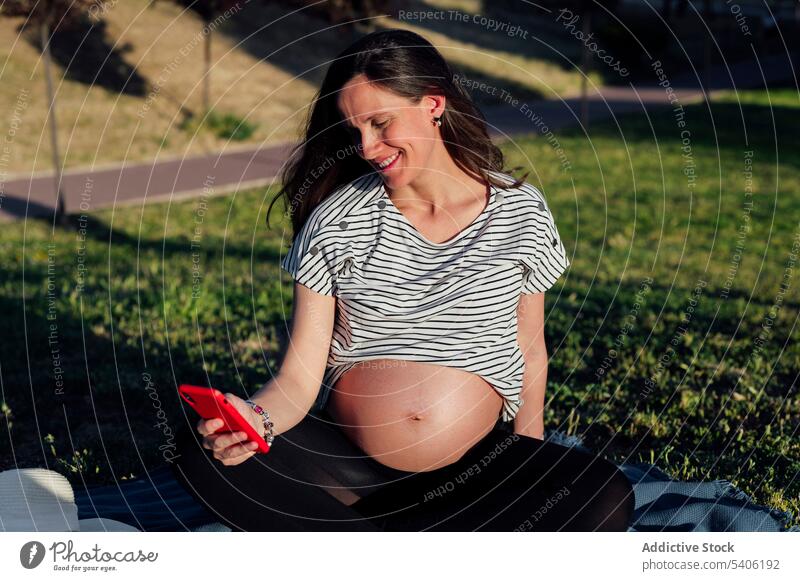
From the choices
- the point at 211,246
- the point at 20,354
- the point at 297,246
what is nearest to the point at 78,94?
the point at 211,246

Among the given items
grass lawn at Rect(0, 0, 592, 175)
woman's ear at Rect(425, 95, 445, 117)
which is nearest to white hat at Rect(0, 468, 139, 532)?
woman's ear at Rect(425, 95, 445, 117)

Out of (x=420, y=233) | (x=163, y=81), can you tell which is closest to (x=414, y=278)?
(x=420, y=233)

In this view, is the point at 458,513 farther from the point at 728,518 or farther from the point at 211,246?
the point at 211,246

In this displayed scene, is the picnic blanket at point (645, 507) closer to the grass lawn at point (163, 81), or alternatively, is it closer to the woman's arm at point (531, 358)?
the woman's arm at point (531, 358)

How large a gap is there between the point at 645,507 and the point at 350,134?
196cm

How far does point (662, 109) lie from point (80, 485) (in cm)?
1955

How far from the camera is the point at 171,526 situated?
3711 mm

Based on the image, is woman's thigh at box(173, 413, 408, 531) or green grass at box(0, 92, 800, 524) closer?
woman's thigh at box(173, 413, 408, 531)

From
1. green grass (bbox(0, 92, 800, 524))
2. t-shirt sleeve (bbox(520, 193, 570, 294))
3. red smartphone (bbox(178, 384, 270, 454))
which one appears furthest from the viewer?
green grass (bbox(0, 92, 800, 524))

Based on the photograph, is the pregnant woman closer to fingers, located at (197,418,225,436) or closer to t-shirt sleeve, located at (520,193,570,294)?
t-shirt sleeve, located at (520,193,570,294)

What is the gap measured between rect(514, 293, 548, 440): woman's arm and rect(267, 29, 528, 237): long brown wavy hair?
17.2 inches

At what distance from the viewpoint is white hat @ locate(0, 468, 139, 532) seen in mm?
3355

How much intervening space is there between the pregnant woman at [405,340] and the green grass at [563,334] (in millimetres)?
464

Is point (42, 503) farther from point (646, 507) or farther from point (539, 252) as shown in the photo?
point (646, 507)
